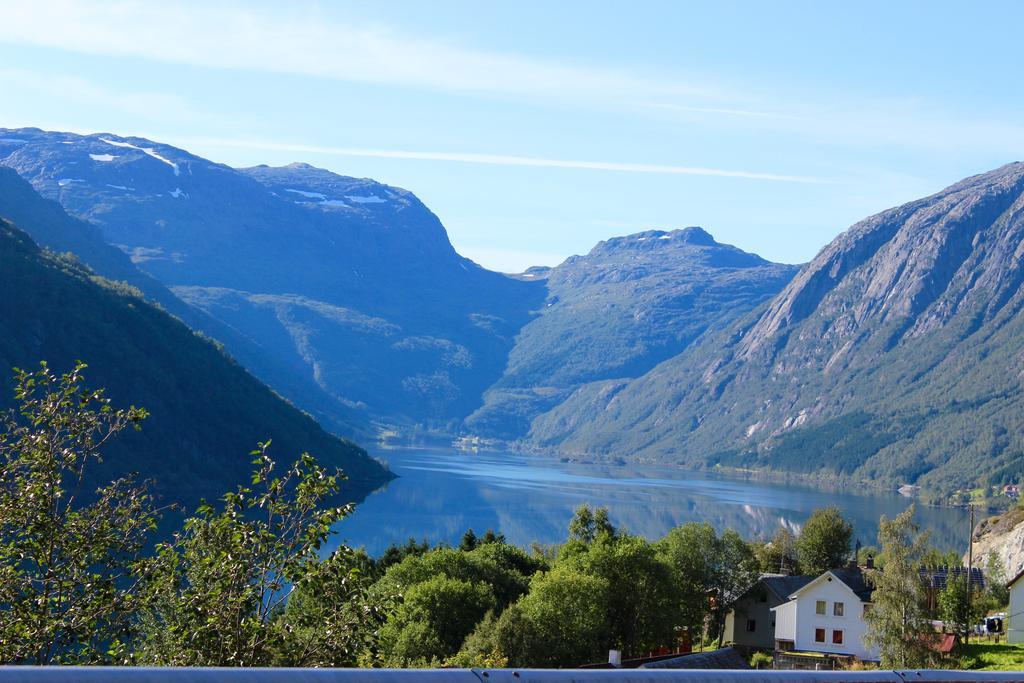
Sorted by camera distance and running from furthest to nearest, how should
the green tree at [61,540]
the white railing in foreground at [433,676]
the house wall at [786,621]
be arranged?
the house wall at [786,621], the green tree at [61,540], the white railing in foreground at [433,676]

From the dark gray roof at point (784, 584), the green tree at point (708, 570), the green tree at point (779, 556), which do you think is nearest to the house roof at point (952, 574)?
the dark gray roof at point (784, 584)

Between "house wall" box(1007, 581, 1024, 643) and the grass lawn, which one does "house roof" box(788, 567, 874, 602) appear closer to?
the grass lawn

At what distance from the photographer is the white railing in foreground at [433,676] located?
197 inches

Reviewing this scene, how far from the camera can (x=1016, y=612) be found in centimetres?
6106

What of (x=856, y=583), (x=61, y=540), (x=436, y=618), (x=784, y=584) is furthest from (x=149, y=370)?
(x=61, y=540)

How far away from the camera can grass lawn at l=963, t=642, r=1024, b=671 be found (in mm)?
45719

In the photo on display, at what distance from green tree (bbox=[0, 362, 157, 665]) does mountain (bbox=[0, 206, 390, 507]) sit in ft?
426

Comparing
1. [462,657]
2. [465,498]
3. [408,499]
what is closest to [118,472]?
[408,499]

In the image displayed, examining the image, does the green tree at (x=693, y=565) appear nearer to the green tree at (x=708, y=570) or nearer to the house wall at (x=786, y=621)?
the green tree at (x=708, y=570)

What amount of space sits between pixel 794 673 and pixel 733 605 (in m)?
63.4

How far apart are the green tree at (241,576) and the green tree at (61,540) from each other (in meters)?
0.47

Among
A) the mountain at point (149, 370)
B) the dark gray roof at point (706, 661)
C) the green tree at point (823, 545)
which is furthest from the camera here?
the mountain at point (149, 370)

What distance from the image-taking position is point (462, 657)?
125 ft

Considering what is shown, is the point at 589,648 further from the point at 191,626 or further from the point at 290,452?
the point at 290,452
